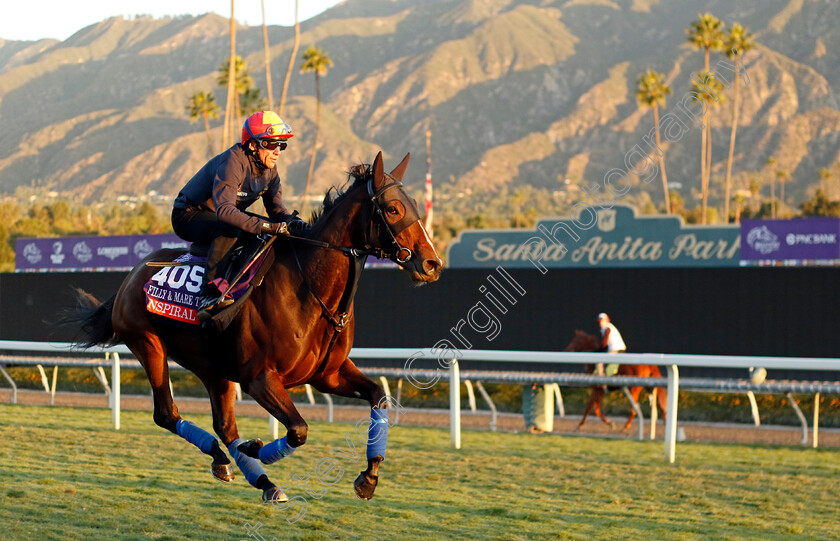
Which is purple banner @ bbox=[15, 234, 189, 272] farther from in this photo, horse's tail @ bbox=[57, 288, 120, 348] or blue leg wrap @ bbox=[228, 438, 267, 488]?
blue leg wrap @ bbox=[228, 438, 267, 488]

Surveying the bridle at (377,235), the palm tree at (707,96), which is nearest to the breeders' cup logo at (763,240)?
the palm tree at (707,96)

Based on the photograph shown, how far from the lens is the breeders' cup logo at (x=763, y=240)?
73.2 feet

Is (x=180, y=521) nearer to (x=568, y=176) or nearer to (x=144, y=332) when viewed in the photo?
(x=144, y=332)

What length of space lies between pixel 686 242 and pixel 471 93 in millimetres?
178506

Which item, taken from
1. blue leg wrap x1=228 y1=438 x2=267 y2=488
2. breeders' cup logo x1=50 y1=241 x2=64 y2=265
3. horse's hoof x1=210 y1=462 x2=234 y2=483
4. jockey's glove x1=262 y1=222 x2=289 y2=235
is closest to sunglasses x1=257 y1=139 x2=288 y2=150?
jockey's glove x1=262 y1=222 x2=289 y2=235

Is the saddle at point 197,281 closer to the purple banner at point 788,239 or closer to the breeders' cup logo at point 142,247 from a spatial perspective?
the purple banner at point 788,239

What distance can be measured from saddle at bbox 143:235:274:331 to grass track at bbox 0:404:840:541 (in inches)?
Result: 51.1

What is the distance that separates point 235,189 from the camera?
5461mm

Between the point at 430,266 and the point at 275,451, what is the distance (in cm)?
143

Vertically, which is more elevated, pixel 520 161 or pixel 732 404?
pixel 520 161

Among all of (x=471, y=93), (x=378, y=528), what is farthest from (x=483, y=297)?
(x=471, y=93)

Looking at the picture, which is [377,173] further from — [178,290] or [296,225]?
[178,290]

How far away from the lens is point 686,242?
23.4 m

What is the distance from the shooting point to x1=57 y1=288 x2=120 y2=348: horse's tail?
659 centimetres
